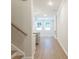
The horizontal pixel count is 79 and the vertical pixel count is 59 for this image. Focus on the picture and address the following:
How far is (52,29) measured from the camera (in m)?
16.2

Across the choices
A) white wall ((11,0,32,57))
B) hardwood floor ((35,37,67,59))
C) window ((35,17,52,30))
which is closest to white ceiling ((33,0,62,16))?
hardwood floor ((35,37,67,59))

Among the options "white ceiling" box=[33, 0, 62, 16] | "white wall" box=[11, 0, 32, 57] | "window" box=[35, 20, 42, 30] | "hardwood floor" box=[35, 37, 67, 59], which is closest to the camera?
"white wall" box=[11, 0, 32, 57]

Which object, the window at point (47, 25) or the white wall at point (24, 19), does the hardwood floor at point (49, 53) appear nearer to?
the white wall at point (24, 19)

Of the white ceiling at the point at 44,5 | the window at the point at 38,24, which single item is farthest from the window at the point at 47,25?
the white ceiling at the point at 44,5

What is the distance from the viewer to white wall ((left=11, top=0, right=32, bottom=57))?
15.0 ft

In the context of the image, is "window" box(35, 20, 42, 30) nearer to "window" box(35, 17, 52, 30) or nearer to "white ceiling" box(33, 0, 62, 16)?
"window" box(35, 17, 52, 30)

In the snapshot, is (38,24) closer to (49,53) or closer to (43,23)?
(43,23)

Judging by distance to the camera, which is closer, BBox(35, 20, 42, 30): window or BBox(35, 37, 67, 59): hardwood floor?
BBox(35, 37, 67, 59): hardwood floor

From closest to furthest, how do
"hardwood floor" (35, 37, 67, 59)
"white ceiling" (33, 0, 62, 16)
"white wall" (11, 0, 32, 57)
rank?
"white wall" (11, 0, 32, 57)
"hardwood floor" (35, 37, 67, 59)
"white ceiling" (33, 0, 62, 16)

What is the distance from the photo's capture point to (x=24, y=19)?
15.0 feet

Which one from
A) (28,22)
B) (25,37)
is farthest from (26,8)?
(25,37)
